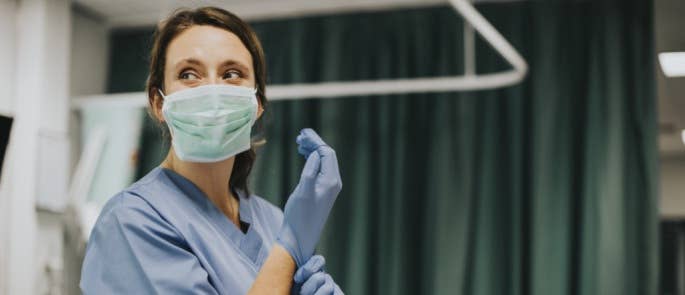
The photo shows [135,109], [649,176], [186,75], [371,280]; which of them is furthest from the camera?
[135,109]

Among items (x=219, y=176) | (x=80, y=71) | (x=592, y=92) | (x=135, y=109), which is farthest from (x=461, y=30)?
(x=219, y=176)

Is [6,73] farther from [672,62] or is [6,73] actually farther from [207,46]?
[672,62]

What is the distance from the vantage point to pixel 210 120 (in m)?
1.20

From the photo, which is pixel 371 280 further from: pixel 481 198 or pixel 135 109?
pixel 135 109

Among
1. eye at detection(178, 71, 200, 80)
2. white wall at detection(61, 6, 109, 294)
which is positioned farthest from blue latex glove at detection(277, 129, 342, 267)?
white wall at detection(61, 6, 109, 294)

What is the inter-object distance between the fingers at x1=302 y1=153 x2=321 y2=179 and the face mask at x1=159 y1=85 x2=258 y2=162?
156 mm

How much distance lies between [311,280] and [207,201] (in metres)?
0.24

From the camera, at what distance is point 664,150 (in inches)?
125

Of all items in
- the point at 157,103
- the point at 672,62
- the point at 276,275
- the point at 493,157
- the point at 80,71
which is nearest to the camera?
the point at 276,275

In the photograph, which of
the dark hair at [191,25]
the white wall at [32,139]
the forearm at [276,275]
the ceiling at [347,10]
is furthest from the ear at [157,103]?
the white wall at [32,139]

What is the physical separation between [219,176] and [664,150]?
252 cm

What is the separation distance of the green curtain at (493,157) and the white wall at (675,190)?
125 centimetres

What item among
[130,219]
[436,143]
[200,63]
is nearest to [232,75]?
[200,63]

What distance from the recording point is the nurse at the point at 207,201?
100 cm
